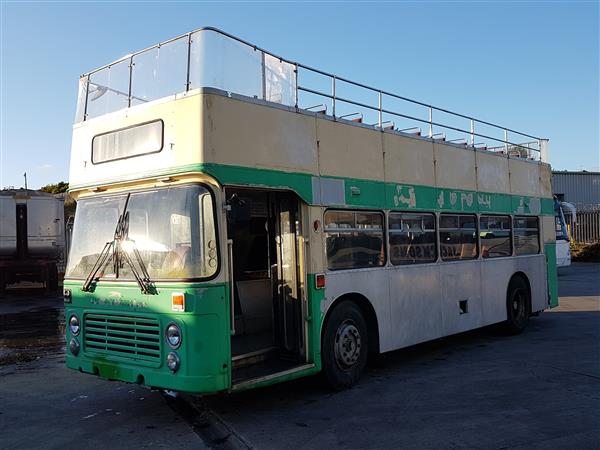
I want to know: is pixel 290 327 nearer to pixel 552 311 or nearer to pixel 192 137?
pixel 192 137

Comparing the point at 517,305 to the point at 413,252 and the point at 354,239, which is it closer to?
the point at 413,252

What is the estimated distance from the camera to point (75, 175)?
271 inches

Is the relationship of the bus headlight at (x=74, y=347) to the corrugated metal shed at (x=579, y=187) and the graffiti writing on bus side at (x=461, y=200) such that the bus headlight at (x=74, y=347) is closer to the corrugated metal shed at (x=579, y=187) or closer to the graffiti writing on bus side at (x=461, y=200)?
the graffiti writing on bus side at (x=461, y=200)

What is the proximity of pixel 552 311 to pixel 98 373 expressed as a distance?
466 inches

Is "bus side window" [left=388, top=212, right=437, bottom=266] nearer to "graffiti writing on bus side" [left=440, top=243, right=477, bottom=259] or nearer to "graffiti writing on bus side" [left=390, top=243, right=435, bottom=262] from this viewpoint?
"graffiti writing on bus side" [left=390, top=243, right=435, bottom=262]

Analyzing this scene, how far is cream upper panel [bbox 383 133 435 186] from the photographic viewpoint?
8281mm

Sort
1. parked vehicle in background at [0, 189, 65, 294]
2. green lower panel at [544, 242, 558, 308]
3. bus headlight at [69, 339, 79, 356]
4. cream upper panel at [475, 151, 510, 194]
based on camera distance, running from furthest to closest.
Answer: parked vehicle in background at [0, 189, 65, 294], green lower panel at [544, 242, 558, 308], cream upper panel at [475, 151, 510, 194], bus headlight at [69, 339, 79, 356]

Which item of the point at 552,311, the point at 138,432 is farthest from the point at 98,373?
the point at 552,311

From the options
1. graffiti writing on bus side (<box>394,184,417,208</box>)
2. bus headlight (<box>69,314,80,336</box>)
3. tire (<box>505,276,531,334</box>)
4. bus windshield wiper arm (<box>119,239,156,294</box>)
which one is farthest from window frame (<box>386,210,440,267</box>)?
bus headlight (<box>69,314,80,336</box>)

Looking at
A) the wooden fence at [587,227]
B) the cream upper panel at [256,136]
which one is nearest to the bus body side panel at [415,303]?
the cream upper panel at [256,136]

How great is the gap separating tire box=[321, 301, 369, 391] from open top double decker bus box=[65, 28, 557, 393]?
0.02 meters

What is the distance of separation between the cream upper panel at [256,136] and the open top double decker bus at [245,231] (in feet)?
0.06

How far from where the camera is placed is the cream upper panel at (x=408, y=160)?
27.2 ft

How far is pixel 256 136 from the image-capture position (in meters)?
6.27
